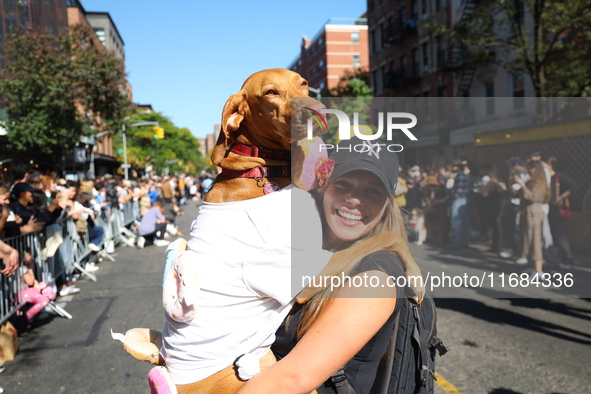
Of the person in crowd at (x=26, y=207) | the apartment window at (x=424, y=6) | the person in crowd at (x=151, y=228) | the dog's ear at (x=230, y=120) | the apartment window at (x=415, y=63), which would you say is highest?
the apartment window at (x=424, y=6)

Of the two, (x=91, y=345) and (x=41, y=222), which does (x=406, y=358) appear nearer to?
(x=91, y=345)

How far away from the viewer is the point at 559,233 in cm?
179

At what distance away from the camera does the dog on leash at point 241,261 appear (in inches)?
55.0

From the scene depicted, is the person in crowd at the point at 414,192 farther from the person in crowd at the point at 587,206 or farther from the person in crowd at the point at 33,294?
the person in crowd at the point at 33,294

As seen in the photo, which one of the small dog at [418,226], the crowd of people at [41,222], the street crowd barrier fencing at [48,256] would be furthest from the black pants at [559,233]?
the street crowd barrier fencing at [48,256]

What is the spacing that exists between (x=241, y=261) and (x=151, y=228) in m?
11.8

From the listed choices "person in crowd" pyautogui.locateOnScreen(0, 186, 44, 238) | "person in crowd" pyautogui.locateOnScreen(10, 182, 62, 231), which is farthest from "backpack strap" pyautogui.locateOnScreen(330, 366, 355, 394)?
"person in crowd" pyautogui.locateOnScreen(10, 182, 62, 231)

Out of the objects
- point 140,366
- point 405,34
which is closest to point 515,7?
point 140,366

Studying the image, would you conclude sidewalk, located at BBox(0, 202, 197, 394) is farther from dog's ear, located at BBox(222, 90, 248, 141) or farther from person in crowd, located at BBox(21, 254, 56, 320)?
dog's ear, located at BBox(222, 90, 248, 141)

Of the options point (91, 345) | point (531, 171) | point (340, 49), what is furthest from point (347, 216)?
point (340, 49)

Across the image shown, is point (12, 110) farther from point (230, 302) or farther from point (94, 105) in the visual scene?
point (230, 302)

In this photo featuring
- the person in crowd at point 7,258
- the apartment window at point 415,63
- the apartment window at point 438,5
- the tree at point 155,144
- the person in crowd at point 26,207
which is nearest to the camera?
the person in crowd at point 7,258

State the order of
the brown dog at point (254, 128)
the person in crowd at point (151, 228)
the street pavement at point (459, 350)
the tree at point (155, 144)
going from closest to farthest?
the brown dog at point (254, 128), the street pavement at point (459, 350), the person in crowd at point (151, 228), the tree at point (155, 144)

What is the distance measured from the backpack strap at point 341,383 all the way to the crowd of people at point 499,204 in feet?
1.76
